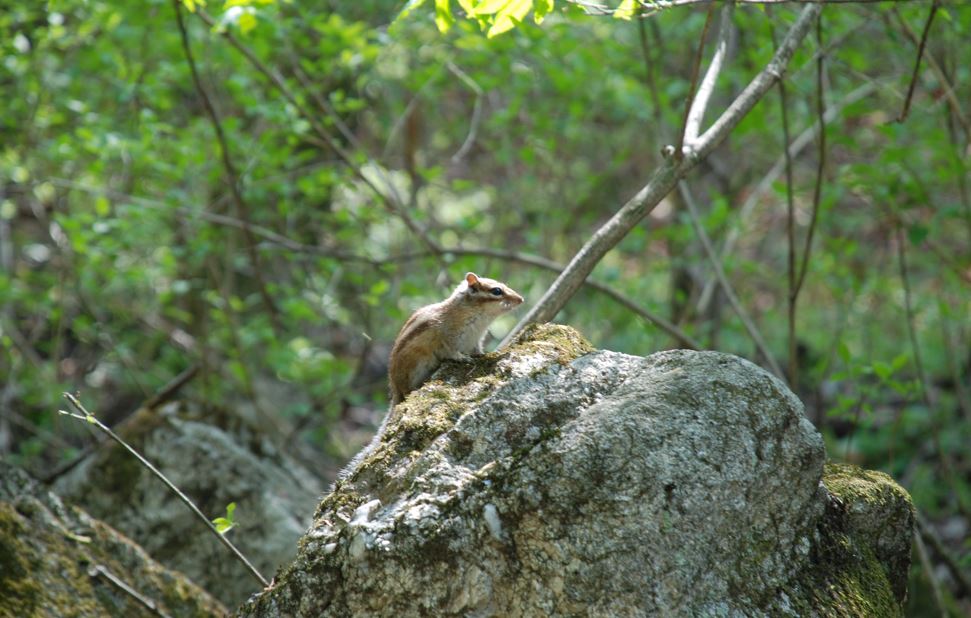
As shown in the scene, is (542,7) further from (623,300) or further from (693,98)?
(623,300)

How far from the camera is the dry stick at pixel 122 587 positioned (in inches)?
127

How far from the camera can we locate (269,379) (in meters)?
8.93

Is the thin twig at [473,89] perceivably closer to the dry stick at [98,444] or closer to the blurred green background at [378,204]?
the blurred green background at [378,204]

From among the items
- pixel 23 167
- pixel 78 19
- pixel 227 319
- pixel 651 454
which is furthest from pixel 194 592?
Result: pixel 78 19

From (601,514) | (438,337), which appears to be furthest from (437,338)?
(601,514)

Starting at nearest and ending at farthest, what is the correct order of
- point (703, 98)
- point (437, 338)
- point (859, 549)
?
point (859, 549) < point (703, 98) < point (437, 338)

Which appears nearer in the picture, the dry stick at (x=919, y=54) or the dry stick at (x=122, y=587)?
the dry stick at (x=122, y=587)

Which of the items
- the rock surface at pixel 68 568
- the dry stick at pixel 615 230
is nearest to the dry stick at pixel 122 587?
the rock surface at pixel 68 568

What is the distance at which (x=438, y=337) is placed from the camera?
3750 millimetres

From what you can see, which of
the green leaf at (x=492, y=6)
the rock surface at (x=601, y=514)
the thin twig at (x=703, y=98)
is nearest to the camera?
the rock surface at (x=601, y=514)

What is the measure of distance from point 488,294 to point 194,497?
209cm

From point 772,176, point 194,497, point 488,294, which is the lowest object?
point 194,497

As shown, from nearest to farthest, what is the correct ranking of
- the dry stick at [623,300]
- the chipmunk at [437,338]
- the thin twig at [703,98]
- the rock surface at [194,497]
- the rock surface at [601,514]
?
the rock surface at [601,514]
the thin twig at [703,98]
the chipmunk at [437,338]
the rock surface at [194,497]
the dry stick at [623,300]

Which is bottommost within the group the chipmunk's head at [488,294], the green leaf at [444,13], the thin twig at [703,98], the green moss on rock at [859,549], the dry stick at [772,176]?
the dry stick at [772,176]
